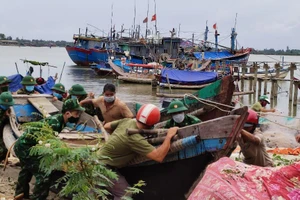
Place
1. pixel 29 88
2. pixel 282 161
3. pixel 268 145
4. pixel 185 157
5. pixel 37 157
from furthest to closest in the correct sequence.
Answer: pixel 29 88 → pixel 268 145 → pixel 282 161 → pixel 37 157 → pixel 185 157

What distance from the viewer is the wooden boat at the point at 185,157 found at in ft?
16.8

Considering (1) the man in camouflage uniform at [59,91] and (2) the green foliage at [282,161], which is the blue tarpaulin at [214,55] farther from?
(2) the green foliage at [282,161]

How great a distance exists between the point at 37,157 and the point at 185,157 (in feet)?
6.85

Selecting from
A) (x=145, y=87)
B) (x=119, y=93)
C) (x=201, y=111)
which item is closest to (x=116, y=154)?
(x=201, y=111)

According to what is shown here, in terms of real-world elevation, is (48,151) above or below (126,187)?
above

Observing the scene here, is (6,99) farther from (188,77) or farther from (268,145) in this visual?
(188,77)

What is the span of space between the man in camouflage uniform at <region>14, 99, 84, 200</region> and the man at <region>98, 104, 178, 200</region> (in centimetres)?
62

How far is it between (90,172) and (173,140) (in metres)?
1.66

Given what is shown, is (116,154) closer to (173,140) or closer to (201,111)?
(173,140)

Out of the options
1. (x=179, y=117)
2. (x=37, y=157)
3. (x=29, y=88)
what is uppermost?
(x=29, y=88)

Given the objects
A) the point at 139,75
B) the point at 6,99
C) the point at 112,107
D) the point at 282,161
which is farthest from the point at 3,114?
the point at 139,75

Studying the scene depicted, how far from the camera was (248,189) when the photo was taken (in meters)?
3.89

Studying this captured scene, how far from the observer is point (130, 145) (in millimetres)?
5004

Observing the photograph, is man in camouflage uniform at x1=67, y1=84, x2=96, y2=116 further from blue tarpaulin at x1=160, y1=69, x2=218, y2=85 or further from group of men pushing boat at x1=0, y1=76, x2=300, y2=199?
blue tarpaulin at x1=160, y1=69, x2=218, y2=85
